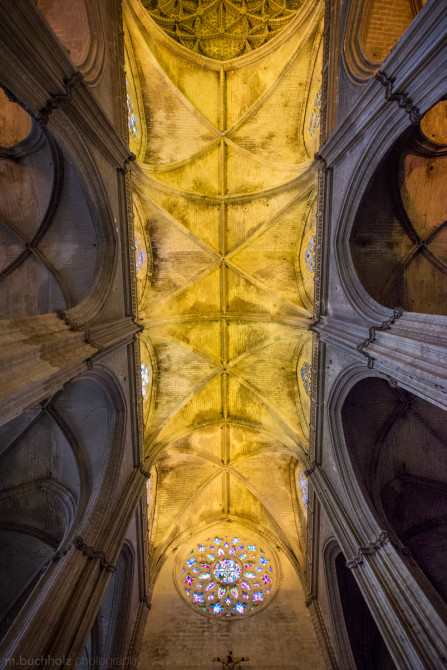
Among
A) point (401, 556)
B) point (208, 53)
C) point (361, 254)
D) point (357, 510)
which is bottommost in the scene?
point (401, 556)

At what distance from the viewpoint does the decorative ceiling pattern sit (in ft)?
37.9

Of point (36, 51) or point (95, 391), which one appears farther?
point (95, 391)

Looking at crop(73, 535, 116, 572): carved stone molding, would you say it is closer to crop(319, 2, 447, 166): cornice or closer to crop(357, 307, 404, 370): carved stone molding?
crop(357, 307, 404, 370): carved stone molding

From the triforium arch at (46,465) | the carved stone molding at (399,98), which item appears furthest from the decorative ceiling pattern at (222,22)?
the triforium arch at (46,465)

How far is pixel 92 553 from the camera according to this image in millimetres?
6742

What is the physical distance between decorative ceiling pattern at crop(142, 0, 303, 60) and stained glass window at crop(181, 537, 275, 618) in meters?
16.6

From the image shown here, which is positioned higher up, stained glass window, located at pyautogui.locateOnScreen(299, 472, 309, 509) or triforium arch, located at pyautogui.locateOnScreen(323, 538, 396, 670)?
stained glass window, located at pyautogui.locateOnScreen(299, 472, 309, 509)

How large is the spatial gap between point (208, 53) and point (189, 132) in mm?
2673

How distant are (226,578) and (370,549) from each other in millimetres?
6465

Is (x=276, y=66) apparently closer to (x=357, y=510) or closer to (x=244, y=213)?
(x=244, y=213)

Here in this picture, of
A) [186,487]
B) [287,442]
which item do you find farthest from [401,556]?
[186,487]

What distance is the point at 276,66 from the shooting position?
38.2 ft

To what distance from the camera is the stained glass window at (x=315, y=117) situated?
36.4 ft

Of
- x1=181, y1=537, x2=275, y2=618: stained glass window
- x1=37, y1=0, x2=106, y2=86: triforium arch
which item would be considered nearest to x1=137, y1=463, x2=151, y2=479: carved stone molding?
x1=181, y1=537, x2=275, y2=618: stained glass window
